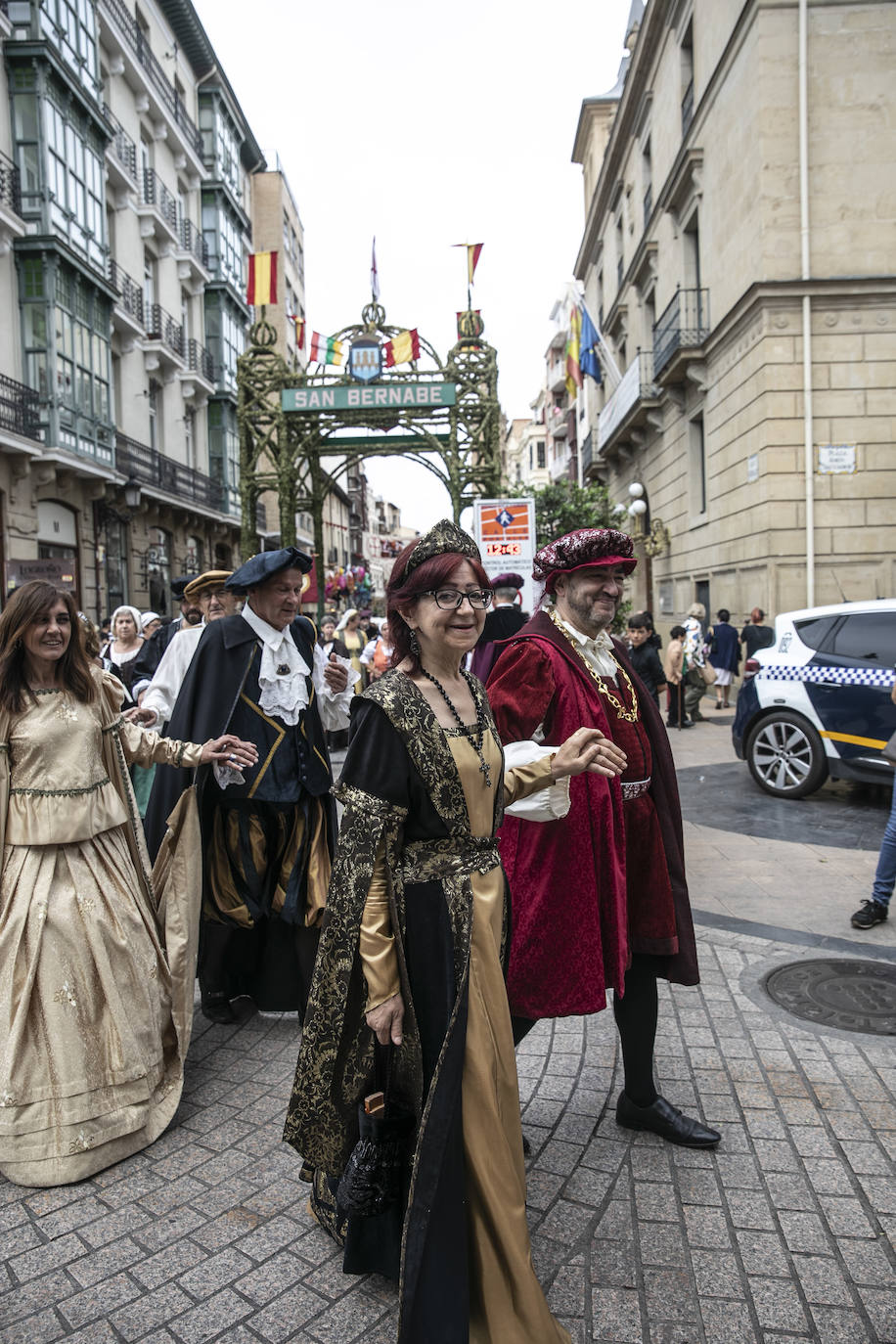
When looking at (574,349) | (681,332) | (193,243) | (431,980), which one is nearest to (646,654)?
(431,980)

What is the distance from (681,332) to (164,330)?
1612 centimetres

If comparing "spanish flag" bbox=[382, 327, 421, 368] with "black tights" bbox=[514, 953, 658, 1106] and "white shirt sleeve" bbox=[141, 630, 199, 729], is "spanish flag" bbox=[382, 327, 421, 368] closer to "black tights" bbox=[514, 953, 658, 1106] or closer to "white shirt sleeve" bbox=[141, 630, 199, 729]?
"white shirt sleeve" bbox=[141, 630, 199, 729]

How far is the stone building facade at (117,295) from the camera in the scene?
59.3 ft

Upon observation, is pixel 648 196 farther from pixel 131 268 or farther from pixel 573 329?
pixel 131 268

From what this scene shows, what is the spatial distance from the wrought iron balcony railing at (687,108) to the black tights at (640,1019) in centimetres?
1974

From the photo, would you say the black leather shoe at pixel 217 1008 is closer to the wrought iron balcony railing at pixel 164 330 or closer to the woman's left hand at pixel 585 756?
the woman's left hand at pixel 585 756

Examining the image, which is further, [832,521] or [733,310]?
[733,310]

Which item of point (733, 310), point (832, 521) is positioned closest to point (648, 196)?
point (733, 310)

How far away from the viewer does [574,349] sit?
2364cm

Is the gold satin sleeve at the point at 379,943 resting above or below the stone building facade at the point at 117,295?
below

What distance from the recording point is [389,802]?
2.14 meters

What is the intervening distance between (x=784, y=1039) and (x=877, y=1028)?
0.43m

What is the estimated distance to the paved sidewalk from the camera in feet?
7.57

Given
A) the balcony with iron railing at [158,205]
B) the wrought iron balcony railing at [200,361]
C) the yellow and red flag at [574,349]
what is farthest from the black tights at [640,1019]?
the wrought iron balcony railing at [200,361]
